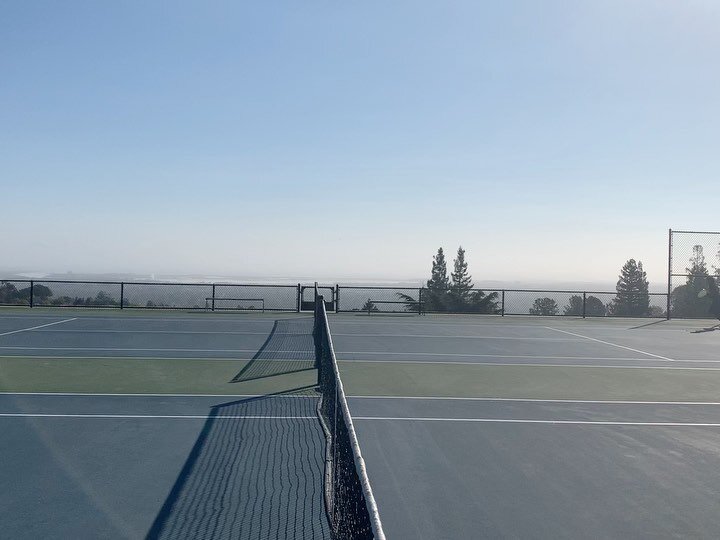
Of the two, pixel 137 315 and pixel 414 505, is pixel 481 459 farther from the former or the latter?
pixel 137 315

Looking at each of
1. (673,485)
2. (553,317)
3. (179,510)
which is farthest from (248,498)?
(553,317)

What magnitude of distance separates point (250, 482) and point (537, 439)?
404cm

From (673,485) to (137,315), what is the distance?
24.2 m

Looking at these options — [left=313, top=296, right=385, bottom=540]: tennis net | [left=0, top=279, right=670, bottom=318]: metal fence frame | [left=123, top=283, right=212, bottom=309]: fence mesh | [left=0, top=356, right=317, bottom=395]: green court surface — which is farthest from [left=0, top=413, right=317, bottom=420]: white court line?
[left=123, top=283, right=212, bottom=309]: fence mesh

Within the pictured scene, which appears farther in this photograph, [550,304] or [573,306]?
[573,306]

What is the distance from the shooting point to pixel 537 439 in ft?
29.8

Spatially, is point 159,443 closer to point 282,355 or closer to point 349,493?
point 349,493

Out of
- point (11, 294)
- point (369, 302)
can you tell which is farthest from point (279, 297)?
point (11, 294)

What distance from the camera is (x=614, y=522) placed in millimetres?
6234

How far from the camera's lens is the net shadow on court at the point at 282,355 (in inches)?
564

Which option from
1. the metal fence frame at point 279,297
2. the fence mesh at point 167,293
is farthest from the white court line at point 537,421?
the fence mesh at point 167,293

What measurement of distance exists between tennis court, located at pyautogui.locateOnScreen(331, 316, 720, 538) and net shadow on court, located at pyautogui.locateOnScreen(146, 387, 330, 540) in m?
0.74

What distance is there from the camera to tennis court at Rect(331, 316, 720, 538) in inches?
249

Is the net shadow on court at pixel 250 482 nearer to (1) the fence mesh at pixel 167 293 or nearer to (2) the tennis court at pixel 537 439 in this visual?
(2) the tennis court at pixel 537 439
